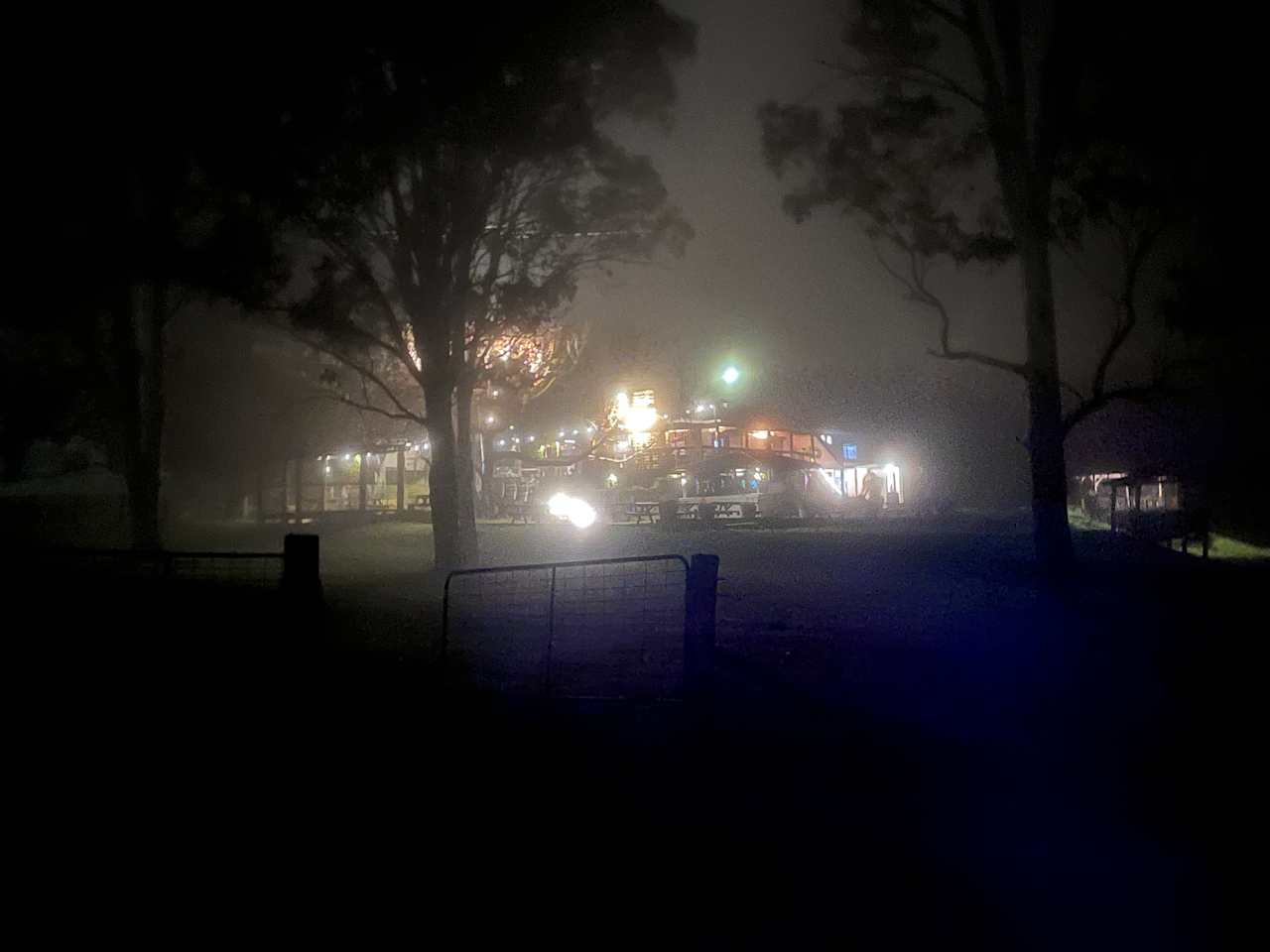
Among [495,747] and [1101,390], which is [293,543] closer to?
[495,747]

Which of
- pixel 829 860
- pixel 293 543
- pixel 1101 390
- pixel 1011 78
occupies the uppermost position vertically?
pixel 1011 78

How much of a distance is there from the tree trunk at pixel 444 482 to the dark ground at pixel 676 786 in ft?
23.9

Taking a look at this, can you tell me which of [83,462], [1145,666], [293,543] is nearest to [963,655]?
[1145,666]

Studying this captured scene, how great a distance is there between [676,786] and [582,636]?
A: 4.90 metres

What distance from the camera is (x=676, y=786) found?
5.46m

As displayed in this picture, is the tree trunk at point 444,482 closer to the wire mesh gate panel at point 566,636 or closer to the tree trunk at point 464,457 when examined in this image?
the tree trunk at point 464,457

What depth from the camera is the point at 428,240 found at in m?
17.2

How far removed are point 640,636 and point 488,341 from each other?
33.3 feet

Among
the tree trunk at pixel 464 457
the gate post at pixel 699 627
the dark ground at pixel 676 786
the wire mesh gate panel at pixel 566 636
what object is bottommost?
the dark ground at pixel 676 786

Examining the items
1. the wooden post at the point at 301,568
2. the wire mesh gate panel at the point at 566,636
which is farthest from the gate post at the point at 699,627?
the wooden post at the point at 301,568

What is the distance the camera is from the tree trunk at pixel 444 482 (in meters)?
17.8

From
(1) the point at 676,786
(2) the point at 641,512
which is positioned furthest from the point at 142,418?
(1) the point at 676,786

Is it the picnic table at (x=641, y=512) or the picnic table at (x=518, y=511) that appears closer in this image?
the picnic table at (x=641, y=512)

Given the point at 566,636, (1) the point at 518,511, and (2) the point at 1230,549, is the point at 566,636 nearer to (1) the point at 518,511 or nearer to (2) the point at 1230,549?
(2) the point at 1230,549
